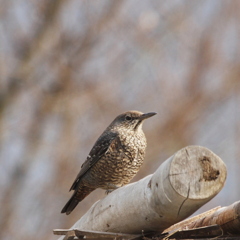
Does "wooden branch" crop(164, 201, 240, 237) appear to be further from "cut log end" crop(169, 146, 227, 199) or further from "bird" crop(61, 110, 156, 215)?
"bird" crop(61, 110, 156, 215)

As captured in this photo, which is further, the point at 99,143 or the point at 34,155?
the point at 34,155

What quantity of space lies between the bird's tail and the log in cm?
166

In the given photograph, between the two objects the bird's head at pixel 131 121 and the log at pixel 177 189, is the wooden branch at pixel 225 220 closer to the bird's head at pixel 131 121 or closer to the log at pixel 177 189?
the log at pixel 177 189

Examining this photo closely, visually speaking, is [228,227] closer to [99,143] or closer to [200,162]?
[200,162]

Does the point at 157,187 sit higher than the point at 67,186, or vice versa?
the point at 67,186

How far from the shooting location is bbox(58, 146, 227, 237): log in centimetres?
277

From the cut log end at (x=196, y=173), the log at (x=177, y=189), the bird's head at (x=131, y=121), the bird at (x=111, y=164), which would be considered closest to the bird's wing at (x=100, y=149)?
the bird at (x=111, y=164)

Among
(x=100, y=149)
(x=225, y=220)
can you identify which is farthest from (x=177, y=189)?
(x=100, y=149)

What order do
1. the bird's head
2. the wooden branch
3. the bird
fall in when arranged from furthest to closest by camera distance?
the bird's head
the bird
the wooden branch

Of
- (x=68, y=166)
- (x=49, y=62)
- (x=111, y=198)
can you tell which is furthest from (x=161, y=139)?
(x=111, y=198)

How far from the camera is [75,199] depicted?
4.79m

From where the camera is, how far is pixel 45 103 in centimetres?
891

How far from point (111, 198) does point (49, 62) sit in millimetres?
5746

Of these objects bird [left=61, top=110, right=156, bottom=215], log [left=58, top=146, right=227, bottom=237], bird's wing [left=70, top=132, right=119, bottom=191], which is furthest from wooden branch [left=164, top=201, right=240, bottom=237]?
bird's wing [left=70, top=132, right=119, bottom=191]
